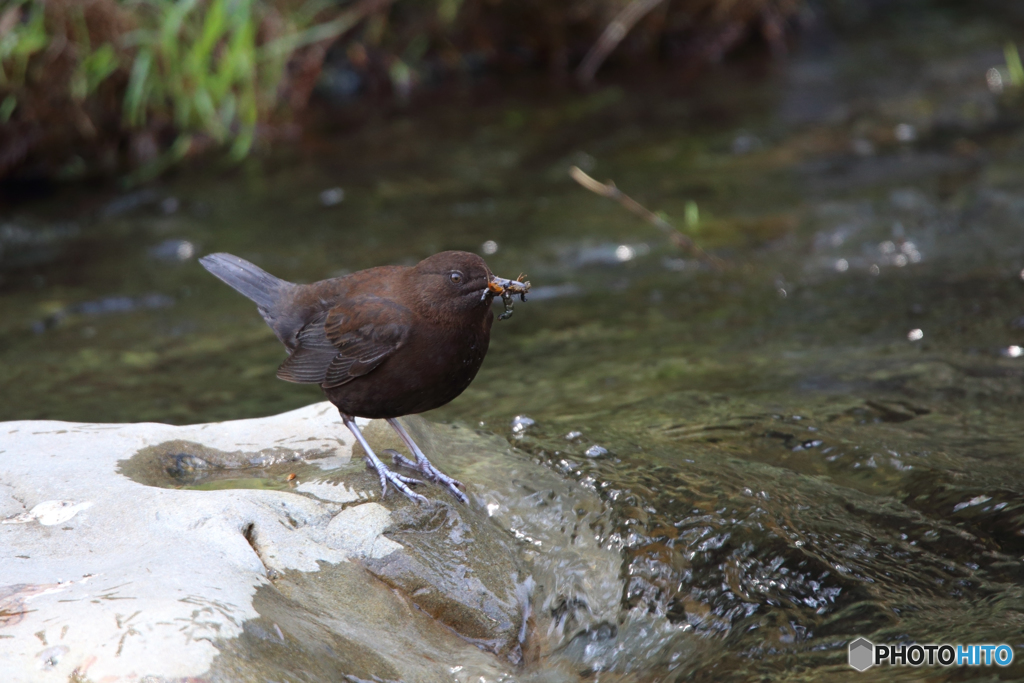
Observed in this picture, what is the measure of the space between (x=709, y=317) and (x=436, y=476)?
2417 mm

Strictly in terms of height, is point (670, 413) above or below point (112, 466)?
below

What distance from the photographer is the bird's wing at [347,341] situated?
305 centimetres

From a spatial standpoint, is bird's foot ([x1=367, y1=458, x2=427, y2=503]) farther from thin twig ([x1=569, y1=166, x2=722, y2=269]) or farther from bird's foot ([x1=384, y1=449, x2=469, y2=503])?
thin twig ([x1=569, y1=166, x2=722, y2=269])

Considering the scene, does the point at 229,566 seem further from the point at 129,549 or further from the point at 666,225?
the point at 666,225

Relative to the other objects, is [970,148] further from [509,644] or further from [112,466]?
[112,466]

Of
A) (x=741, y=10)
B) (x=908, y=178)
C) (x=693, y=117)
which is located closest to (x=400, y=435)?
(x=908, y=178)

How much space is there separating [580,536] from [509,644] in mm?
426

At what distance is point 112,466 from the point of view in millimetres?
2943

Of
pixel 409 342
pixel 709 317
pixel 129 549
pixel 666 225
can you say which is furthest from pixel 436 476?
pixel 666 225

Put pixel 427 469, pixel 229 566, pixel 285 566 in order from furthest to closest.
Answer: pixel 427 469, pixel 285 566, pixel 229 566

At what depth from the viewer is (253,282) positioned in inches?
150

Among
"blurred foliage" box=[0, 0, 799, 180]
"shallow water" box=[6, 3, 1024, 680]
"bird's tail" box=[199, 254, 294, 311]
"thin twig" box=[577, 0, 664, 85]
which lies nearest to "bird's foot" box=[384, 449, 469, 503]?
"shallow water" box=[6, 3, 1024, 680]

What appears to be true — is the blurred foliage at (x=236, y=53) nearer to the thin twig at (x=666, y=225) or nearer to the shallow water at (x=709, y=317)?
the shallow water at (x=709, y=317)

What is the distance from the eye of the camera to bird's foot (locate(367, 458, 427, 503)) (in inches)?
116
